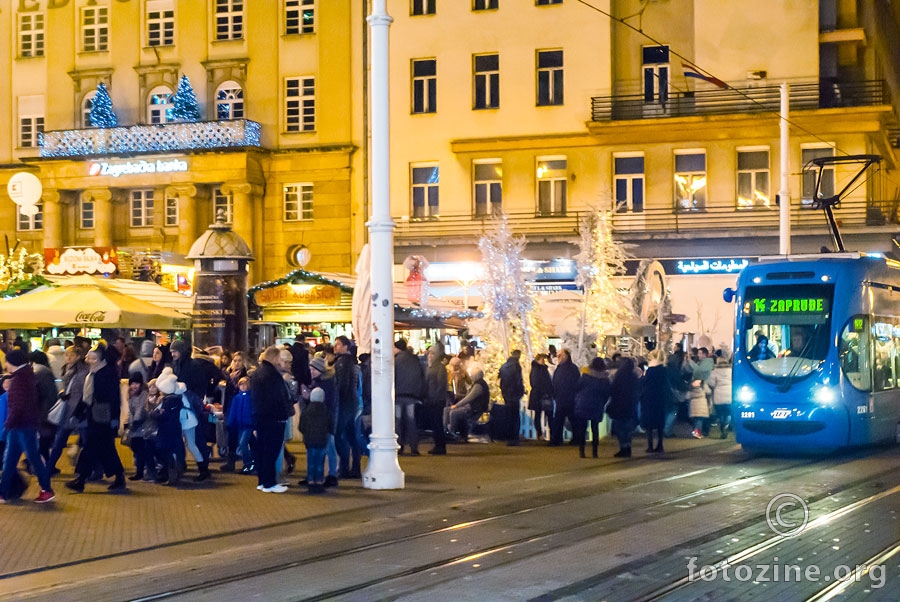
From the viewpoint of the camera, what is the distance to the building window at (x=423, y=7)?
43.9 m

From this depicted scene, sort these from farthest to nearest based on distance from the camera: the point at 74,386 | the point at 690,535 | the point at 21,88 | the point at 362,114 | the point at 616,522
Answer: the point at 21,88 → the point at 362,114 → the point at 74,386 → the point at 616,522 → the point at 690,535

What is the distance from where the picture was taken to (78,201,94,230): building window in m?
47.4

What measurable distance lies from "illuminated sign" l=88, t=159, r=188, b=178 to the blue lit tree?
1667 mm

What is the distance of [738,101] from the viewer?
4034cm

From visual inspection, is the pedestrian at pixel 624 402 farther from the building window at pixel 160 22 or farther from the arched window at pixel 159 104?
the building window at pixel 160 22

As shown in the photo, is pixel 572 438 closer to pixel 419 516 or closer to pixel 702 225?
pixel 419 516

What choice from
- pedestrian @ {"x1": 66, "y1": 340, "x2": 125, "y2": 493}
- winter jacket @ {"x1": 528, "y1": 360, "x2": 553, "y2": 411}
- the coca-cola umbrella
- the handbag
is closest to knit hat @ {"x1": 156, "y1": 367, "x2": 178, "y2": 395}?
pedestrian @ {"x1": 66, "y1": 340, "x2": 125, "y2": 493}

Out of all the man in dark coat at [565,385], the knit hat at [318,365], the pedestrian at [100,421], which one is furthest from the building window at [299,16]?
the pedestrian at [100,421]

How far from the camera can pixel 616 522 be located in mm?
12758

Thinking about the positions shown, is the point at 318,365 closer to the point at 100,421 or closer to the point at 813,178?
the point at 100,421

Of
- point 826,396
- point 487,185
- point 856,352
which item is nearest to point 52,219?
point 487,185

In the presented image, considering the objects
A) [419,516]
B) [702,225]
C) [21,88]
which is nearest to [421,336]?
[702,225]

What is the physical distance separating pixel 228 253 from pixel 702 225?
20.4m

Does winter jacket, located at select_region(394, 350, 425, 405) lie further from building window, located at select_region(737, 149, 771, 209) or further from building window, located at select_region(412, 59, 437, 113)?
building window, located at select_region(412, 59, 437, 113)
